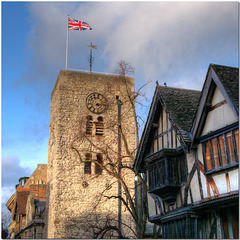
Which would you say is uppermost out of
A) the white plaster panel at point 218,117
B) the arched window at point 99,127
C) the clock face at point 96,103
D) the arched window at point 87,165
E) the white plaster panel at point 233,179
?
the clock face at point 96,103

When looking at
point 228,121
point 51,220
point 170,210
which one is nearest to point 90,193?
point 51,220

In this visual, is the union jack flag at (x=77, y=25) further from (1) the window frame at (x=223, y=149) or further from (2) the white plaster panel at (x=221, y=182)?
(2) the white plaster panel at (x=221, y=182)

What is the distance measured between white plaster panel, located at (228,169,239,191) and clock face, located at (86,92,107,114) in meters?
21.9

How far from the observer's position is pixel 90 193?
32.2m

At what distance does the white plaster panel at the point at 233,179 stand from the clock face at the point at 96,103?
71.7 ft

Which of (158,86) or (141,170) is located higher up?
(158,86)

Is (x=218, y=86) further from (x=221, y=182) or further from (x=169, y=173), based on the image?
(x=169, y=173)

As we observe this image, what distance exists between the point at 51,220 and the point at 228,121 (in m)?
21.5

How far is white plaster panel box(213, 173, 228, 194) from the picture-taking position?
13445mm

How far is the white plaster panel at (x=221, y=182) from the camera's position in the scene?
1345 centimetres

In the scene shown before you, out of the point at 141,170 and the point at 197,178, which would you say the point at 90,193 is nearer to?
the point at 141,170

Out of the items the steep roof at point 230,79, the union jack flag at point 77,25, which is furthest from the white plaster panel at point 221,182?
the union jack flag at point 77,25

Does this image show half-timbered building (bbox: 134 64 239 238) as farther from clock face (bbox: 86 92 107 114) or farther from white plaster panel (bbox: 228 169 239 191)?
clock face (bbox: 86 92 107 114)

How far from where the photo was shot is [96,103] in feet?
113
